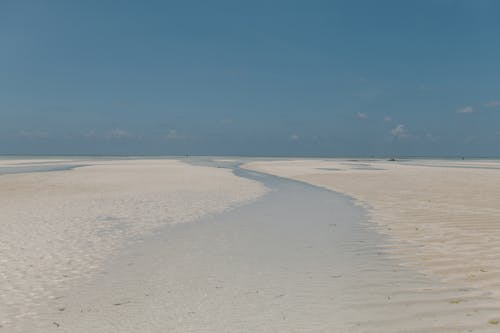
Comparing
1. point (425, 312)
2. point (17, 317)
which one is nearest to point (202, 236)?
point (17, 317)

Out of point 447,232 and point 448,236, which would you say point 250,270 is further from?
point 447,232

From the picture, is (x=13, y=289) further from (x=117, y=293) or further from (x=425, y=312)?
(x=425, y=312)

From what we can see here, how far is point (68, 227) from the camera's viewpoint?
13.3 m

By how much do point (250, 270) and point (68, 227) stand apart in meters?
7.66

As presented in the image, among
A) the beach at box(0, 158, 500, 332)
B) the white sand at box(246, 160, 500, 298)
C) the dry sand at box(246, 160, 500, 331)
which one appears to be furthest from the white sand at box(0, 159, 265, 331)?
the white sand at box(246, 160, 500, 298)

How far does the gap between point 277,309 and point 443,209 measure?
12799 millimetres

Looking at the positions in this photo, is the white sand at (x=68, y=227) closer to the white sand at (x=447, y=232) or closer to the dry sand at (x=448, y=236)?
the dry sand at (x=448, y=236)

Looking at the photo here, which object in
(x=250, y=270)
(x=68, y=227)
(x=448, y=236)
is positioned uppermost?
(x=448, y=236)

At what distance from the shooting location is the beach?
18.9ft

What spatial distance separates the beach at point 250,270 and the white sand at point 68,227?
51 millimetres

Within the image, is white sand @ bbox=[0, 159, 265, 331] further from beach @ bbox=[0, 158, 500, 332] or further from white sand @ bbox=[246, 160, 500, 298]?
white sand @ bbox=[246, 160, 500, 298]

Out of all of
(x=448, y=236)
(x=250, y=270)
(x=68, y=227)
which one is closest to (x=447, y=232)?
(x=448, y=236)

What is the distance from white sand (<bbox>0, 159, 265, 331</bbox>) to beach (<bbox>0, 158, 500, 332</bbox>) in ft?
0.17

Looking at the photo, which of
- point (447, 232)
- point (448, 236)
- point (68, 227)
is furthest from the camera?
point (68, 227)
